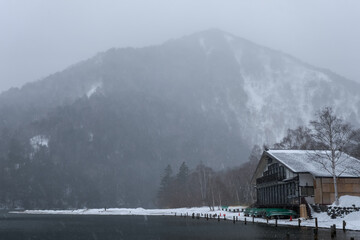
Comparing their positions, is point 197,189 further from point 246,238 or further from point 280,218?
point 246,238

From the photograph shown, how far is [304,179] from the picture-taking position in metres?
65.0

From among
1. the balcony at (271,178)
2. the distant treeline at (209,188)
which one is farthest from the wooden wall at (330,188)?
the distant treeline at (209,188)

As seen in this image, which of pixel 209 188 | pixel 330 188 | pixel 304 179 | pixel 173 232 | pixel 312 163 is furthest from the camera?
pixel 209 188

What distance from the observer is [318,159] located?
7069 centimetres

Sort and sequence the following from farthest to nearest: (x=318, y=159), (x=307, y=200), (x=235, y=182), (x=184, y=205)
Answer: (x=184, y=205) → (x=235, y=182) → (x=318, y=159) → (x=307, y=200)

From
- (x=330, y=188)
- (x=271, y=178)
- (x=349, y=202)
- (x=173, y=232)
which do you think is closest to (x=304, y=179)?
(x=330, y=188)

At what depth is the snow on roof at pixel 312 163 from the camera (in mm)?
64625

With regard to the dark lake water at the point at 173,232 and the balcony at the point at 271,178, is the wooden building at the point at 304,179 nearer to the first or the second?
the balcony at the point at 271,178

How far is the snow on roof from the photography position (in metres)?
64.6

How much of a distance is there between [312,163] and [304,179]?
15.2ft

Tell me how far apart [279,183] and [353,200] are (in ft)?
54.0

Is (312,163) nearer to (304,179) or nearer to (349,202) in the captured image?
(304,179)

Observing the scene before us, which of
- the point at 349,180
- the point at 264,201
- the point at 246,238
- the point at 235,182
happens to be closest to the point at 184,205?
the point at 235,182

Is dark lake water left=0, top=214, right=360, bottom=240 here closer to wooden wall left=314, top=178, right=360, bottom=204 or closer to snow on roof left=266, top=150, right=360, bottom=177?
wooden wall left=314, top=178, right=360, bottom=204
